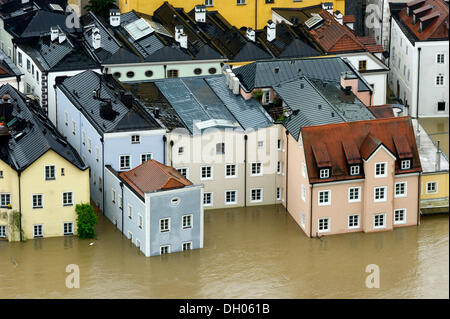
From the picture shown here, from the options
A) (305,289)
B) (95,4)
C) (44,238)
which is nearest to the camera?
(305,289)

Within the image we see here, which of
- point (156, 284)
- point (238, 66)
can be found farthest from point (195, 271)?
point (238, 66)

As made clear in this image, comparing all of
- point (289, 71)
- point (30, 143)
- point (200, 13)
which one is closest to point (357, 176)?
point (289, 71)

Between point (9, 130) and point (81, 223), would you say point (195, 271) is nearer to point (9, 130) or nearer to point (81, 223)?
point (81, 223)

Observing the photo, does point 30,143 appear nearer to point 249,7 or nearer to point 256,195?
point 256,195

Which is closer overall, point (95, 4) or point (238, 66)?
point (238, 66)

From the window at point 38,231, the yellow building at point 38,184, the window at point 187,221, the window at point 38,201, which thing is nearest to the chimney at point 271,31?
the yellow building at point 38,184

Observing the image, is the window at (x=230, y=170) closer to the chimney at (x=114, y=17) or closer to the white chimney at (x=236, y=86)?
the white chimney at (x=236, y=86)
